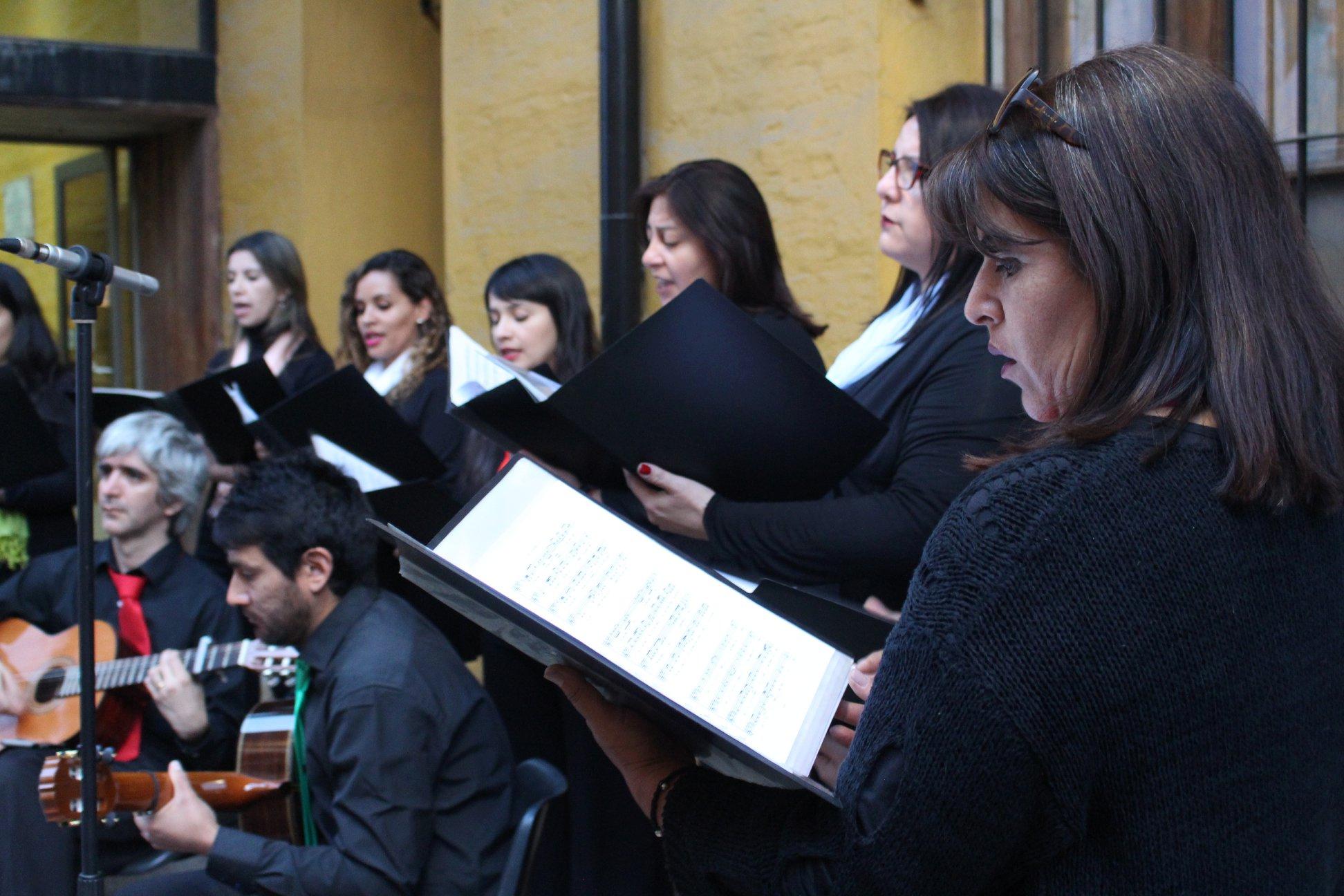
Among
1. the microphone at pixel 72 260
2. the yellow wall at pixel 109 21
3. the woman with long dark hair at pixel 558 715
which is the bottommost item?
the woman with long dark hair at pixel 558 715

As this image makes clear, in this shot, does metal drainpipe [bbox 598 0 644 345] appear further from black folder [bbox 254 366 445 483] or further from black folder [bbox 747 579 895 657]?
black folder [bbox 747 579 895 657]

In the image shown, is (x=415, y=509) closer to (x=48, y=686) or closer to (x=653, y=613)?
(x=653, y=613)

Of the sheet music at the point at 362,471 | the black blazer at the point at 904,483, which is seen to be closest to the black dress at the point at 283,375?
the sheet music at the point at 362,471

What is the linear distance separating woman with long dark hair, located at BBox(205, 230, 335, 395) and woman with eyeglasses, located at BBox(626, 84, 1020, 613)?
8.78 feet

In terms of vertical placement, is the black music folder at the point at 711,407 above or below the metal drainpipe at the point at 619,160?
below

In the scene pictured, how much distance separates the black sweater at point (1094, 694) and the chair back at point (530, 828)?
1285mm

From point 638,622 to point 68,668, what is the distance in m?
2.41

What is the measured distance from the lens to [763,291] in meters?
2.92

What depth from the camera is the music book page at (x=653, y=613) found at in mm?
1283

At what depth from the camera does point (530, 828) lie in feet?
7.56

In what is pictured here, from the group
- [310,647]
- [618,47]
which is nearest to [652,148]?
[618,47]

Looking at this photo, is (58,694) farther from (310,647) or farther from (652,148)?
(652,148)

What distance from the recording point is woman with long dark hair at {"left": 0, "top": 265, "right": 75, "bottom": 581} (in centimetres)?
401

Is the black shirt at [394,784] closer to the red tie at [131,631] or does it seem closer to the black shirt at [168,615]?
the black shirt at [168,615]
